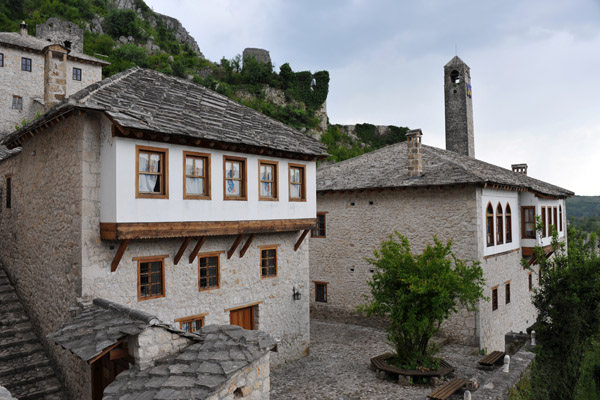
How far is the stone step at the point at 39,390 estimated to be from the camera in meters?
9.38

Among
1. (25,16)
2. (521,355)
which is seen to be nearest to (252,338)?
(521,355)

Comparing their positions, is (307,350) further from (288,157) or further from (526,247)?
(526,247)

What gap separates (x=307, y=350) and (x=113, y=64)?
44.0 metres

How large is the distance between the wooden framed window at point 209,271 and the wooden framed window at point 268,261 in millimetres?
1682

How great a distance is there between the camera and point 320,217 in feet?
68.5

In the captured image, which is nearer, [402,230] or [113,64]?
[402,230]

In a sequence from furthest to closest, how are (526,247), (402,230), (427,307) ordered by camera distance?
1. (526,247)
2. (402,230)
3. (427,307)

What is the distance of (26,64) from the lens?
3531cm

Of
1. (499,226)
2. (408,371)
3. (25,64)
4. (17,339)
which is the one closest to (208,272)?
(17,339)

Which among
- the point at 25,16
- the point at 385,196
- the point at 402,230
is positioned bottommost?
the point at 402,230

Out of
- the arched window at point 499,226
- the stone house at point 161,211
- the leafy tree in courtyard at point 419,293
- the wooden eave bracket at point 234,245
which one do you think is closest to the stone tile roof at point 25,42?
the stone house at point 161,211

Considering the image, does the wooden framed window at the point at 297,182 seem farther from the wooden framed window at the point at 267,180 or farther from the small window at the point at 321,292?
the small window at the point at 321,292

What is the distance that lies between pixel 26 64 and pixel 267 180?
3430 cm

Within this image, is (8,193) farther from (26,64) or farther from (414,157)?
(26,64)
